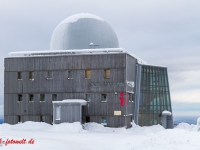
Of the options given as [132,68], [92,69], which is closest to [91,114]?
[92,69]

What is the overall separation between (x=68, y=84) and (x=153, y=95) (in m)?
13.2

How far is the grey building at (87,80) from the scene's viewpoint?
4397 cm

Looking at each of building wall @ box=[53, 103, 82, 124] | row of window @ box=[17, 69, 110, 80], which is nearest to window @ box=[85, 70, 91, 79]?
row of window @ box=[17, 69, 110, 80]

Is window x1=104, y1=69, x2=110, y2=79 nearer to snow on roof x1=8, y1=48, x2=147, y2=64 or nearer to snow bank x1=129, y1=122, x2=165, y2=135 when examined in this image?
snow on roof x1=8, y1=48, x2=147, y2=64

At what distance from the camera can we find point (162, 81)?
51.6 meters

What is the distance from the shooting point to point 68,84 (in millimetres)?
45688

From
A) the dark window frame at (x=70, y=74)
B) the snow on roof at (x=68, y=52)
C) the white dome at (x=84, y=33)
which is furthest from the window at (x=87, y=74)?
the white dome at (x=84, y=33)

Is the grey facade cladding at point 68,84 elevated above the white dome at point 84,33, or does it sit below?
below

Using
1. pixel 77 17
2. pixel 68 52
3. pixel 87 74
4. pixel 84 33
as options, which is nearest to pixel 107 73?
pixel 87 74

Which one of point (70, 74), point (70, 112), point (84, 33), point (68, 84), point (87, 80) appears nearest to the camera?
point (70, 112)

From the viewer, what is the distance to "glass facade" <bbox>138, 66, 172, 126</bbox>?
160 feet

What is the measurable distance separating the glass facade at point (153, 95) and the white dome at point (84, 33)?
728cm

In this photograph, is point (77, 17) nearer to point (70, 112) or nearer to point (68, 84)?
point (68, 84)

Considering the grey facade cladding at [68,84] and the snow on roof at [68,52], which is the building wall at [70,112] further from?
the snow on roof at [68,52]
